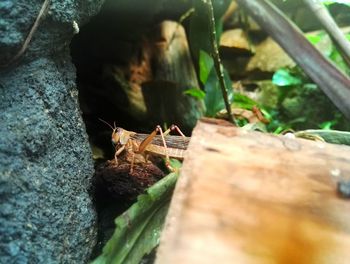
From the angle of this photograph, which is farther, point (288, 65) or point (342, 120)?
point (288, 65)

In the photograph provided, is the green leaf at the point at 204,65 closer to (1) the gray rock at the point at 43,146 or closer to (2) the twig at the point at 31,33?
(1) the gray rock at the point at 43,146

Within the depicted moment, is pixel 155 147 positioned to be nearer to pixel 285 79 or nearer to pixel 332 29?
pixel 332 29

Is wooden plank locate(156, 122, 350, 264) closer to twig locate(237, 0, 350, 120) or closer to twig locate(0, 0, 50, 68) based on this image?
twig locate(237, 0, 350, 120)

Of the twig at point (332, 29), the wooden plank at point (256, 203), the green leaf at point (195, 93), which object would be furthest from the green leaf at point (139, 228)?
the green leaf at point (195, 93)

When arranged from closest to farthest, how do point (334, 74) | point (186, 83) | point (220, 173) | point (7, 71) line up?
1. point (220, 173)
2. point (7, 71)
3. point (334, 74)
4. point (186, 83)

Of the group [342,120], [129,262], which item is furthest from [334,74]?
[342,120]

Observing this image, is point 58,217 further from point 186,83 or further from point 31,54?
point 186,83

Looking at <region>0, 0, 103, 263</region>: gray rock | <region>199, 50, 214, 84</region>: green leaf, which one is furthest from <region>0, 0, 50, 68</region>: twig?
<region>199, 50, 214, 84</region>: green leaf
